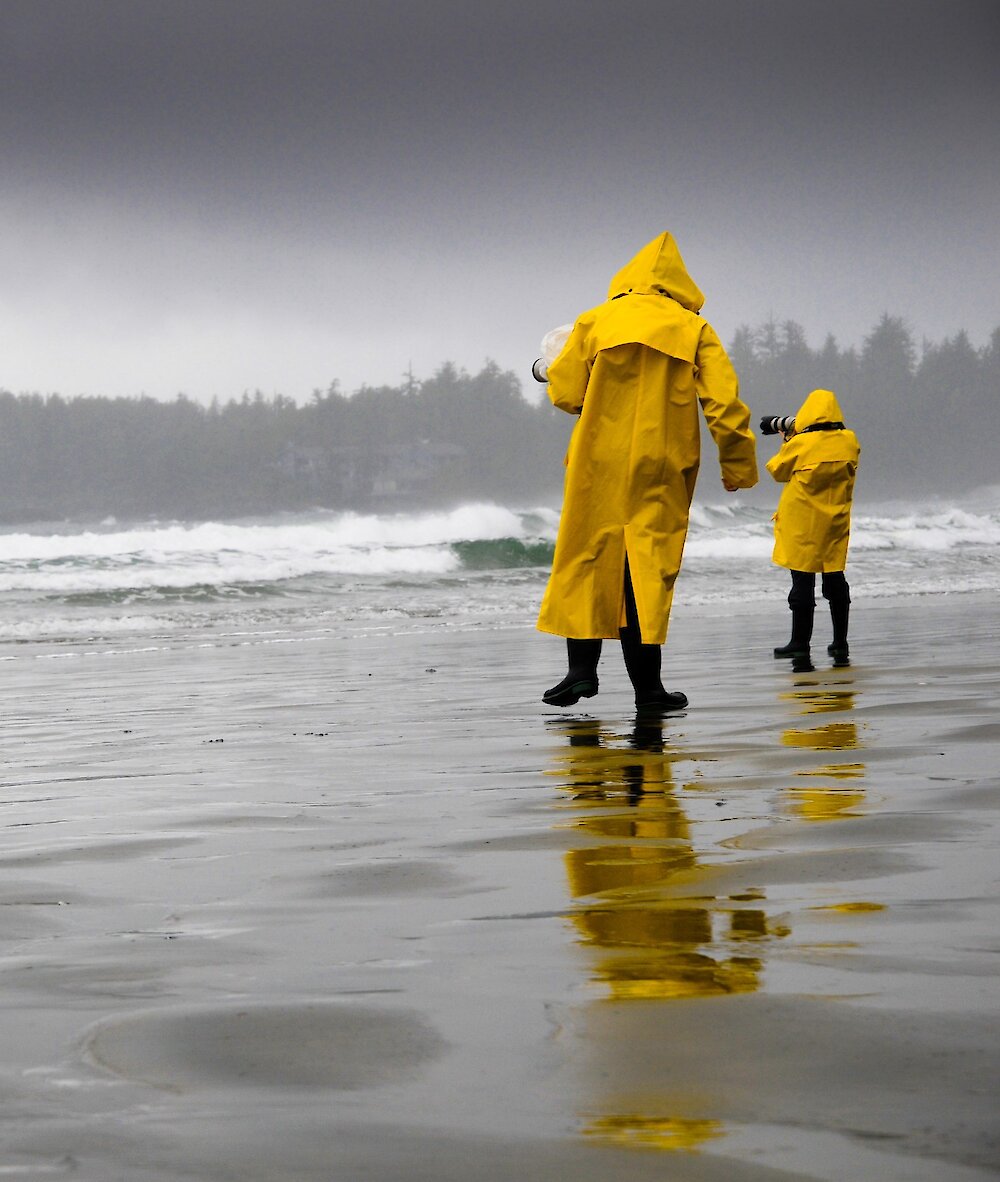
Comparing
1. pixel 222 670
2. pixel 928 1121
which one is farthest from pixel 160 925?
pixel 222 670

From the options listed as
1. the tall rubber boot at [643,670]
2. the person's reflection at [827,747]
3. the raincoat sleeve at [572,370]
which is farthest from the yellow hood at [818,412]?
the tall rubber boot at [643,670]

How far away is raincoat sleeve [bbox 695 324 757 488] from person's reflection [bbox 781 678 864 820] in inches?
32.4

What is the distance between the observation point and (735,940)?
1782 mm

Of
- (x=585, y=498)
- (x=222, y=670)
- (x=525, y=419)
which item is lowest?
(x=222, y=670)

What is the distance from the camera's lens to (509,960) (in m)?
1.74

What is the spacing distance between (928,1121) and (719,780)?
2.24m

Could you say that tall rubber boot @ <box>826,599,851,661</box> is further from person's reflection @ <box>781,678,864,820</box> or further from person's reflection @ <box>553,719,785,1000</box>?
person's reflection @ <box>553,719,785,1000</box>

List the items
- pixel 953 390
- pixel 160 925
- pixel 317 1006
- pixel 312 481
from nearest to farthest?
pixel 317 1006
pixel 160 925
pixel 312 481
pixel 953 390

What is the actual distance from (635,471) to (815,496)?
3.24 metres

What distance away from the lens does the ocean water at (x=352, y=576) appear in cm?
1387

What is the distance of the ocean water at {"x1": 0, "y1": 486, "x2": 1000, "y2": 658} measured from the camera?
13.9 metres

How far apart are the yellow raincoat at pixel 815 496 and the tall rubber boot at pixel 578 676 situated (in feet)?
10.2

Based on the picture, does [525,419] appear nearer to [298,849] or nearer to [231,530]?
[231,530]

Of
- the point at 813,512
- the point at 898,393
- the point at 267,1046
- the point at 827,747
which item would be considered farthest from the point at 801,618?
the point at 898,393
